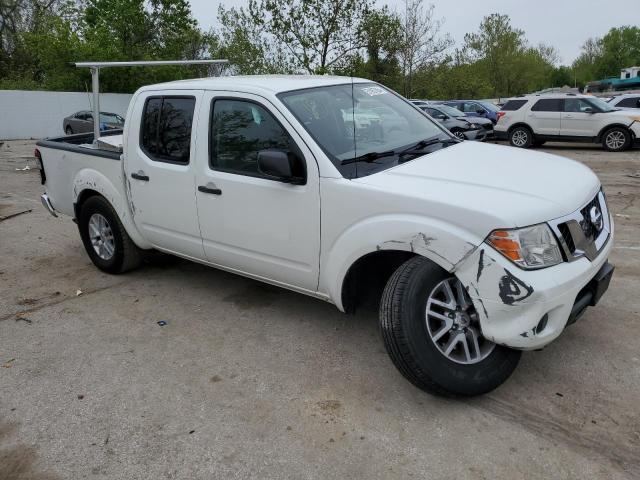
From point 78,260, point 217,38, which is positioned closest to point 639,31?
point 217,38

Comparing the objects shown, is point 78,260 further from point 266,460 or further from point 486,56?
point 486,56

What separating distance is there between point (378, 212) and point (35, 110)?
30349 millimetres

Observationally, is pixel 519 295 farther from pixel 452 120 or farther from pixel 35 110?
pixel 35 110

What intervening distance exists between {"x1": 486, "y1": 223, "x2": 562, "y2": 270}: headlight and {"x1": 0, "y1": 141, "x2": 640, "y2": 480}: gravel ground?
33.8 inches

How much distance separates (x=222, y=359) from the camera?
3.70 metres

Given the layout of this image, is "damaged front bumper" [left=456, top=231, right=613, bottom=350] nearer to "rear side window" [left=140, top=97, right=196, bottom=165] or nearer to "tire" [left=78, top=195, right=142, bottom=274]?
"rear side window" [left=140, top=97, right=196, bottom=165]

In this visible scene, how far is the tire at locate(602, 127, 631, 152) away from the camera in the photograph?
1499 centimetres

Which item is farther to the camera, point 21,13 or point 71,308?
point 21,13

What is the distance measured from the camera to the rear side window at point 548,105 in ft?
52.3

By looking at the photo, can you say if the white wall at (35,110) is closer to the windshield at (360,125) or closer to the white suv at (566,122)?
the white suv at (566,122)

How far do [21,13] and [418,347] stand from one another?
45207mm

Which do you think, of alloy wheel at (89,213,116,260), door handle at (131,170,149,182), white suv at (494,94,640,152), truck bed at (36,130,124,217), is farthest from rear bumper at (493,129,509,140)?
door handle at (131,170,149,182)

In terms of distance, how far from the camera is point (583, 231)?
9.95 ft

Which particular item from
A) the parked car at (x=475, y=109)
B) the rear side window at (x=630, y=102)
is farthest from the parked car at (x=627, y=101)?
the parked car at (x=475, y=109)
